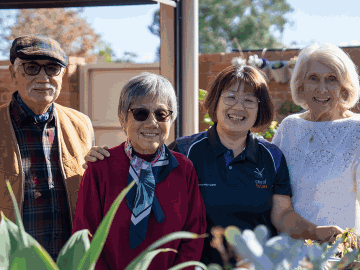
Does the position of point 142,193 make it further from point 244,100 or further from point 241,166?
point 244,100

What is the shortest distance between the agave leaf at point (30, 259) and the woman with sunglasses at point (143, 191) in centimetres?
83

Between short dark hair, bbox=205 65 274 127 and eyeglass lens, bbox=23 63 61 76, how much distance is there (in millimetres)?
804

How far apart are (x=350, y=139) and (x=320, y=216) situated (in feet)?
1.48

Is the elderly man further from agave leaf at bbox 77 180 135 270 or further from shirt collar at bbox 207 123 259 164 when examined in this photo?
agave leaf at bbox 77 180 135 270

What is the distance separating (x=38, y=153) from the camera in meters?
1.92

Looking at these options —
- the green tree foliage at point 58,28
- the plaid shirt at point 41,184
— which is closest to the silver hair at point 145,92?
the plaid shirt at point 41,184

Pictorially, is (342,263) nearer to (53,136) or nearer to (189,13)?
(53,136)

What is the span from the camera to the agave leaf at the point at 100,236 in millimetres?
773

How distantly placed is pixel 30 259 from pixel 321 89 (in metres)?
1.83

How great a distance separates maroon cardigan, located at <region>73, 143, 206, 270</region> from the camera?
1.58 meters

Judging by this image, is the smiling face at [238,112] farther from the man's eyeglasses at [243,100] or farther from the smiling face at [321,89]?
the smiling face at [321,89]

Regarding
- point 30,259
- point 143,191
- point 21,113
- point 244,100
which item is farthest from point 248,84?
point 30,259

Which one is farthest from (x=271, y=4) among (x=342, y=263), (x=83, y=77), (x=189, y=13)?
(x=342, y=263)

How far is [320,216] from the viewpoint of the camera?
6.86 ft
